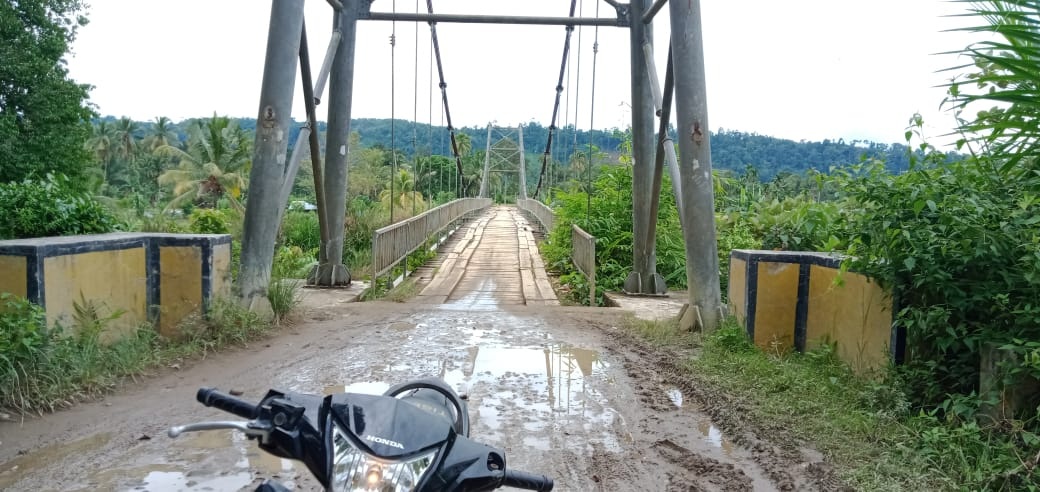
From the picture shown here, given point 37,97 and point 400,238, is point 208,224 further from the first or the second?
point 37,97

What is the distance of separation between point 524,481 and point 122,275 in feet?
13.6

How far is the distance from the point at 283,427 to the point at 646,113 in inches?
305

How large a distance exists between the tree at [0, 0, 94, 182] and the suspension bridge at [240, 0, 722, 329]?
11.2 meters

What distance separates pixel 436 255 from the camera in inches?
618

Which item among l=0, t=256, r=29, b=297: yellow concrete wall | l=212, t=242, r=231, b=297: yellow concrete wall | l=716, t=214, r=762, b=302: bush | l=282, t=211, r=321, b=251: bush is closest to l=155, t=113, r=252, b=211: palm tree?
l=282, t=211, r=321, b=251: bush

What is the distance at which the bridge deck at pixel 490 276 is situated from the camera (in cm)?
918

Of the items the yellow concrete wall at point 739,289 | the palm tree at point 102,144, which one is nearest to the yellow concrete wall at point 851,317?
the yellow concrete wall at point 739,289

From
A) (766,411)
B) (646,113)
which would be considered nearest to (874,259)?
(766,411)

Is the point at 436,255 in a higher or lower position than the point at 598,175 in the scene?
lower

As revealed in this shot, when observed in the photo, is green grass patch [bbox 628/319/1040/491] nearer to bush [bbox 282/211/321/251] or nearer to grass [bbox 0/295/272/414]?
grass [bbox 0/295/272/414]

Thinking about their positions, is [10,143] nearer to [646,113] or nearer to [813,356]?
[646,113]

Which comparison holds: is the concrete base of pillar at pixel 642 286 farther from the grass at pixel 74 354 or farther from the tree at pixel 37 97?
the tree at pixel 37 97

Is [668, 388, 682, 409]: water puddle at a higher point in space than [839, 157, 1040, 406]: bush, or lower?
lower

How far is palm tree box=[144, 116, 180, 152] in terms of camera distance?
56000mm
